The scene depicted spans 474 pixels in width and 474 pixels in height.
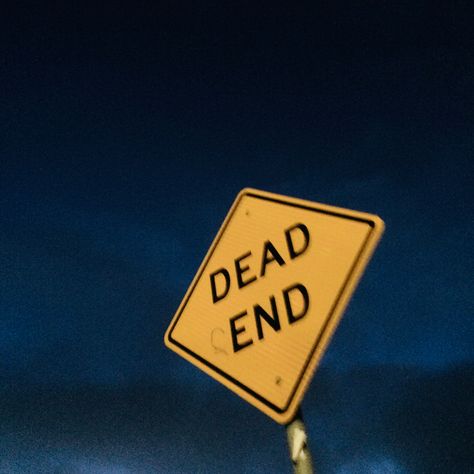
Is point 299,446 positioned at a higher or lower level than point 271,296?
lower

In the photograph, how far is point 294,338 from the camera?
5.24 feet

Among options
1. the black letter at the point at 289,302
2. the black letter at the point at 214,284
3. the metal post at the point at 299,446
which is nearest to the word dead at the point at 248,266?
the black letter at the point at 214,284

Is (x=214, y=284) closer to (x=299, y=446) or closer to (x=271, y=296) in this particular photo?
(x=271, y=296)

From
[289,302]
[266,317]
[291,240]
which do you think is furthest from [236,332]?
[291,240]

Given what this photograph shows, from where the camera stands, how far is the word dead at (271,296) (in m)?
1.67

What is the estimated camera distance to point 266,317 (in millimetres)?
1720

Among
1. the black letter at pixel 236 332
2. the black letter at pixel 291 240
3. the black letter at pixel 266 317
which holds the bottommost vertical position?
the black letter at pixel 236 332

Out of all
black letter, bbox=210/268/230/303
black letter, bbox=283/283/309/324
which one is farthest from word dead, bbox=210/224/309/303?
black letter, bbox=283/283/309/324

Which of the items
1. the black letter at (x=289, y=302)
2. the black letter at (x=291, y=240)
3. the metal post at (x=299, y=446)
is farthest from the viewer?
the black letter at (x=291, y=240)

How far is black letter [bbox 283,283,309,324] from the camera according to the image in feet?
5.35

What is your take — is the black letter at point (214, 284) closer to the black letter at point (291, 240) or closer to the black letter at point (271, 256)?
the black letter at point (271, 256)

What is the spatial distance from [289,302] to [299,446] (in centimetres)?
→ 50

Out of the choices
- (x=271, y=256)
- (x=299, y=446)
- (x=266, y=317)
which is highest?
(x=271, y=256)

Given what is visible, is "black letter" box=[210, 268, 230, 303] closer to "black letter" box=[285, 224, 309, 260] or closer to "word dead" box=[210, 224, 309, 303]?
"word dead" box=[210, 224, 309, 303]
